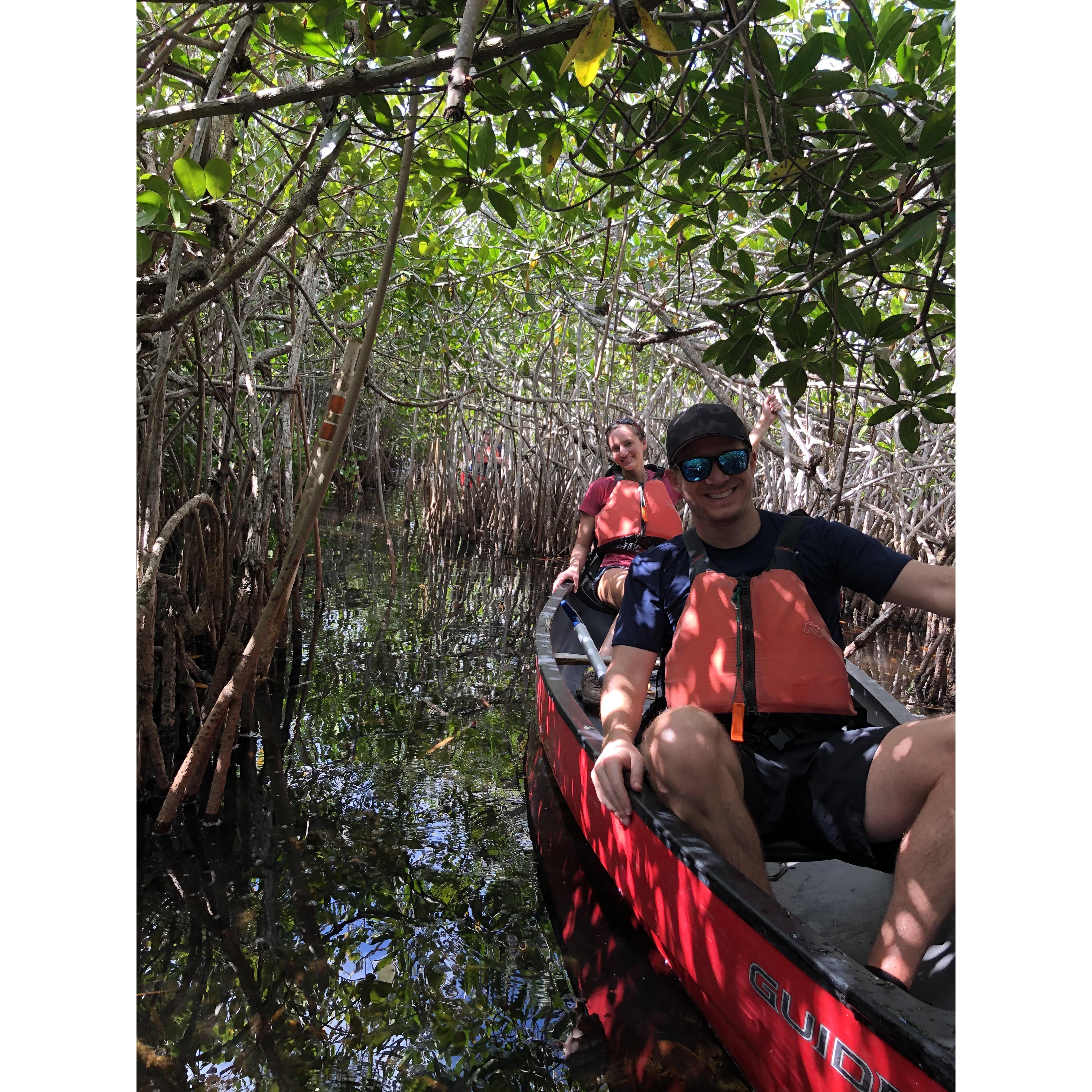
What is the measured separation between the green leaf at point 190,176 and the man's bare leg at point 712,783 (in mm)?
1619

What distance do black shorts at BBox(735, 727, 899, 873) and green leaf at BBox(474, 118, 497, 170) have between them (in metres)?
1.64

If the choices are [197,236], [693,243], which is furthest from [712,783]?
[197,236]

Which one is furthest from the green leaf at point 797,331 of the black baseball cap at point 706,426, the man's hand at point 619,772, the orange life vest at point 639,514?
the orange life vest at point 639,514

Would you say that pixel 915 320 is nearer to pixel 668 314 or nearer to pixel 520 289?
pixel 668 314

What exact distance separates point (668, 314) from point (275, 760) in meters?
3.72

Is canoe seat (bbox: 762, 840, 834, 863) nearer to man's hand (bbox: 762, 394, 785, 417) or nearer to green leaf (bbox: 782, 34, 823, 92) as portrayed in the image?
green leaf (bbox: 782, 34, 823, 92)

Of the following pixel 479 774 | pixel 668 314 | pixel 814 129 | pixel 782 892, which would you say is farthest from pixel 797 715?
pixel 668 314

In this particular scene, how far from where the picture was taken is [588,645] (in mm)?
4066

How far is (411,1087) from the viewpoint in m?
1.99

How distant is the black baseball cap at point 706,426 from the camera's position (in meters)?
2.30

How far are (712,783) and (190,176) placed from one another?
5.87 feet

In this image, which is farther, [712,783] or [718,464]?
[718,464]

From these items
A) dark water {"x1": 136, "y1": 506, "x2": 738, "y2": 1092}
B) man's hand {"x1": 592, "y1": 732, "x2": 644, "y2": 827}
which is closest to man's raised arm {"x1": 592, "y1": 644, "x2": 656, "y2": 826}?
man's hand {"x1": 592, "y1": 732, "x2": 644, "y2": 827}

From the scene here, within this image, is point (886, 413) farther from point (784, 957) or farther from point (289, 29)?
point (289, 29)
